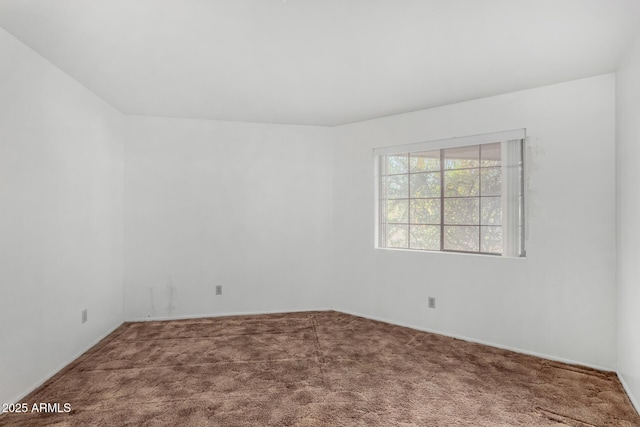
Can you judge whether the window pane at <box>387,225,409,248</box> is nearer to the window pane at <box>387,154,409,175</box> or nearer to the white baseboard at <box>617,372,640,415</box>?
the window pane at <box>387,154,409,175</box>

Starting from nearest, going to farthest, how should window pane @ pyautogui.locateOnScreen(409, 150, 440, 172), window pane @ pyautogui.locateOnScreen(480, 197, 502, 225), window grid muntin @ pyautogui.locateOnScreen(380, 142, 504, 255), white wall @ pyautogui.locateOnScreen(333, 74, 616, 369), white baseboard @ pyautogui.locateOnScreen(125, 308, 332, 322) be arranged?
white wall @ pyautogui.locateOnScreen(333, 74, 616, 369), window pane @ pyautogui.locateOnScreen(480, 197, 502, 225), window grid muntin @ pyautogui.locateOnScreen(380, 142, 504, 255), window pane @ pyautogui.locateOnScreen(409, 150, 440, 172), white baseboard @ pyautogui.locateOnScreen(125, 308, 332, 322)

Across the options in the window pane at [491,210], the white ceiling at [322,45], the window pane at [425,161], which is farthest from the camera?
the window pane at [425,161]

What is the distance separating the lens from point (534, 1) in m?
1.77

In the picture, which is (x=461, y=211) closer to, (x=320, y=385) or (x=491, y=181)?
(x=491, y=181)

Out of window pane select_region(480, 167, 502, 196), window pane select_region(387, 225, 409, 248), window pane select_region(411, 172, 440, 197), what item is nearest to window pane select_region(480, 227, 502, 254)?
window pane select_region(480, 167, 502, 196)

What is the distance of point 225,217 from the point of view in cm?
420

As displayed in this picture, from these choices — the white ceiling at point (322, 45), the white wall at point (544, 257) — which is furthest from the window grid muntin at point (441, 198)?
the white ceiling at point (322, 45)

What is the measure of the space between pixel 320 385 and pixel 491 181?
8.45 ft

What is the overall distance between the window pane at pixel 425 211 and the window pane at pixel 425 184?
0.27ft

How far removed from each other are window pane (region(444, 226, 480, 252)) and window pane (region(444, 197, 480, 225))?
0.25 feet

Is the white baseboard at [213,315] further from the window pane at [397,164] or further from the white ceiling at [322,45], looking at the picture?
the white ceiling at [322,45]

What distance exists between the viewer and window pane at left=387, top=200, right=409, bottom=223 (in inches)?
157

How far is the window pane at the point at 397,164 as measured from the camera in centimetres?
398

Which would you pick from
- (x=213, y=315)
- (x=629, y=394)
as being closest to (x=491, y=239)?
(x=629, y=394)
